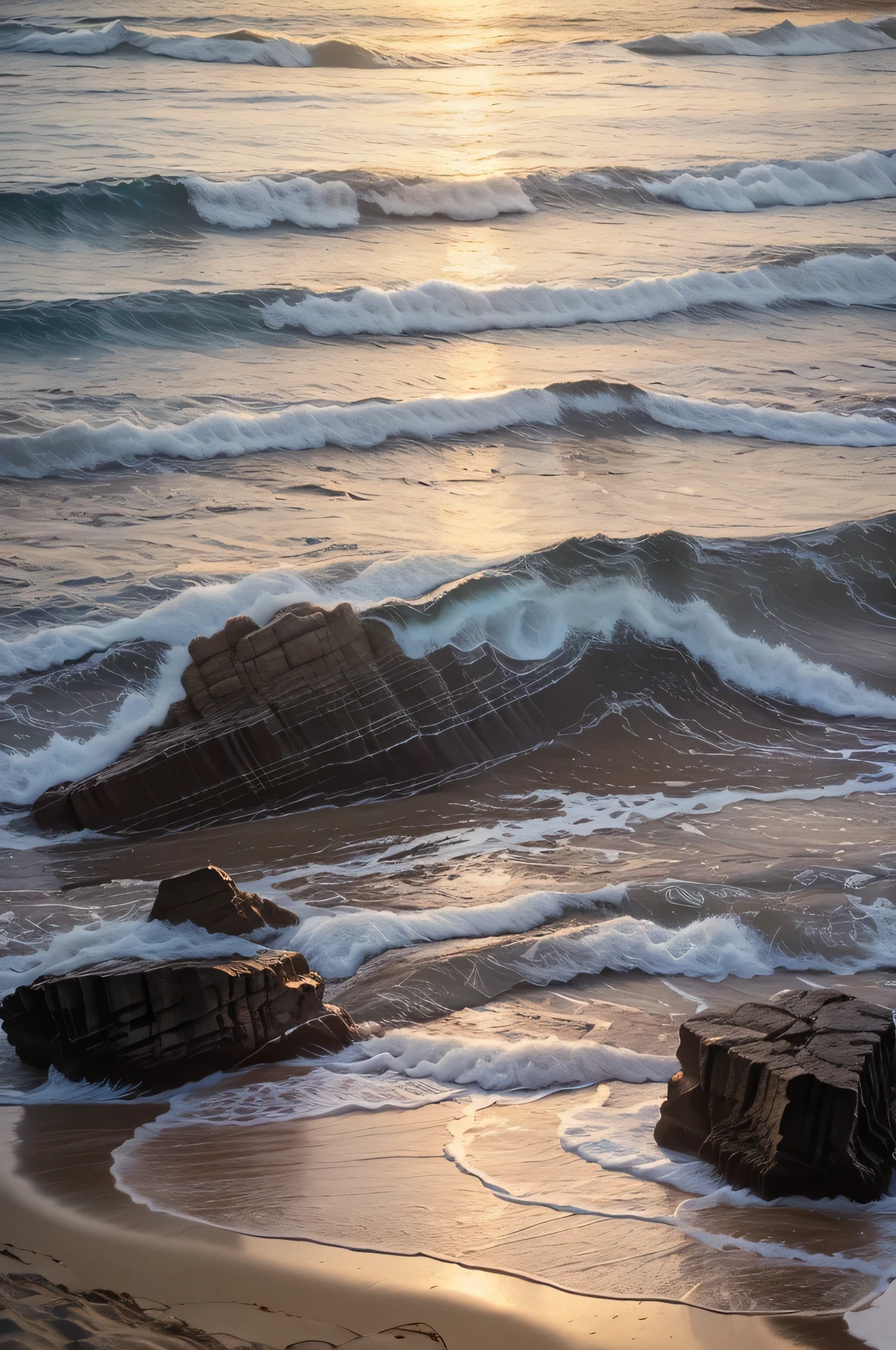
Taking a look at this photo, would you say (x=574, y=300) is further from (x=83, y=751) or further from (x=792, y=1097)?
(x=792, y=1097)

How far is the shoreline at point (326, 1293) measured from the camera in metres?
3.44

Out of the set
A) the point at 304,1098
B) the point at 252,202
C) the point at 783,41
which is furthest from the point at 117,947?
the point at 783,41

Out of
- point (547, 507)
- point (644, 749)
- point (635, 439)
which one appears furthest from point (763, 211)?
point (644, 749)

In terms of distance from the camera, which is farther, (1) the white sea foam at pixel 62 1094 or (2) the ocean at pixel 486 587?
(1) the white sea foam at pixel 62 1094

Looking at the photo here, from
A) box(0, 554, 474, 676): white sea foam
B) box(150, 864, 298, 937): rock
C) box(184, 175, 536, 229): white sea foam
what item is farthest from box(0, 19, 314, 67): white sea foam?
box(150, 864, 298, 937): rock

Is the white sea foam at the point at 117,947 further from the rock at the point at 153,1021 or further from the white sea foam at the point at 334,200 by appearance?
the white sea foam at the point at 334,200

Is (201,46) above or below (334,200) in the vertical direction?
above

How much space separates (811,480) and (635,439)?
209 cm

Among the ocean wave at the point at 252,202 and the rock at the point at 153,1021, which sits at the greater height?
the ocean wave at the point at 252,202

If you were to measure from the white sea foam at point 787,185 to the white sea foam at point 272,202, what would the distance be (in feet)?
20.1

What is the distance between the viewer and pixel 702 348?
17734 mm

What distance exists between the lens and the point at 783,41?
3766cm

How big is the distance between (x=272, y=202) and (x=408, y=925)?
1707 centimetres

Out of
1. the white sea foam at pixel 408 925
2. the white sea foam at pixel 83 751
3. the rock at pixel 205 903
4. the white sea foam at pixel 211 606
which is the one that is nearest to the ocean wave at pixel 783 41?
the white sea foam at pixel 211 606
